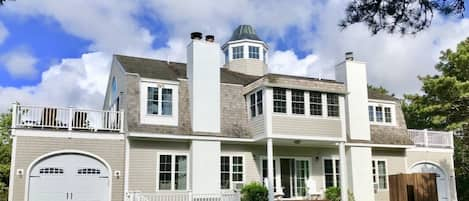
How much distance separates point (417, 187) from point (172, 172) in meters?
8.93

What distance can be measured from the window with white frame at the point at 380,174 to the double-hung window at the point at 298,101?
4870 mm

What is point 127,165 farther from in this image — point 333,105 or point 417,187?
point 417,187

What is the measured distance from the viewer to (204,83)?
18.9 m

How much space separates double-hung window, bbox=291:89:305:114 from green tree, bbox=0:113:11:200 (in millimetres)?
16099

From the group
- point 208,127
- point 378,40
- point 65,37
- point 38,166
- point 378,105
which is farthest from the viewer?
point 378,105

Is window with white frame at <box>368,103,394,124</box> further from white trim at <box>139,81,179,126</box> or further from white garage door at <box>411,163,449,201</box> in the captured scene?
white trim at <box>139,81,179,126</box>

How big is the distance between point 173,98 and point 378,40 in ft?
35.0

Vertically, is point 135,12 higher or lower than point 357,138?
higher

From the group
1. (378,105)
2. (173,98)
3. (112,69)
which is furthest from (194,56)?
(378,105)

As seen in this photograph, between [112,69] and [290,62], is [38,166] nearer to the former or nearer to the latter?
[112,69]

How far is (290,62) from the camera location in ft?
96.5

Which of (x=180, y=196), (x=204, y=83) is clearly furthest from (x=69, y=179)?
(x=204, y=83)

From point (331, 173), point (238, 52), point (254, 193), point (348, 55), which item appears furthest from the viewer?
point (238, 52)

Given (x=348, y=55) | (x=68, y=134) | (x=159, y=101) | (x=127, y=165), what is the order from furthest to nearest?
1. (x=348, y=55)
2. (x=159, y=101)
3. (x=127, y=165)
4. (x=68, y=134)
